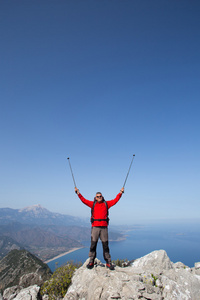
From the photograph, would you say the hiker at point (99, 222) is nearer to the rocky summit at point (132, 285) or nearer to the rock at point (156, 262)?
the rocky summit at point (132, 285)

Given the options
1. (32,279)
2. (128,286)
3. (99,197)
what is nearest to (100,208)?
(99,197)

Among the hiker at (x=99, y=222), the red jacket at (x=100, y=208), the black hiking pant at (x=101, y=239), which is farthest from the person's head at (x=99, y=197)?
the black hiking pant at (x=101, y=239)

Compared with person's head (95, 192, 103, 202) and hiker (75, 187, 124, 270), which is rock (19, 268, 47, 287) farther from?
person's head (95, 192, 103, 202)

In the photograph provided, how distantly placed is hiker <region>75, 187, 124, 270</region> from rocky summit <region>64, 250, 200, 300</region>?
64 centimetres

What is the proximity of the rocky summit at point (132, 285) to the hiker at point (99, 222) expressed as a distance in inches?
25.0

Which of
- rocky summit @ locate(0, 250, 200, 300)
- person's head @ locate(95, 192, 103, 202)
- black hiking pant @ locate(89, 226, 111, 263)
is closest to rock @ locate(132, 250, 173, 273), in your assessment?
rocky summit @ locate(0, 250, 200, 300)

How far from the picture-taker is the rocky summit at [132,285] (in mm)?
6695

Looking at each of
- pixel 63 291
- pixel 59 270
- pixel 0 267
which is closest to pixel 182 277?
pixel 63 291

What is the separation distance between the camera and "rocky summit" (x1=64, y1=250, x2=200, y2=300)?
6695 millimetres

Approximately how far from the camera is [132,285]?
6.96 metres

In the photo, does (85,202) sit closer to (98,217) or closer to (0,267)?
(98,217)

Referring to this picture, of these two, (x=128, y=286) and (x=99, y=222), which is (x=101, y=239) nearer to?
(x=99, y=222)

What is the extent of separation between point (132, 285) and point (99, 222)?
3.00m

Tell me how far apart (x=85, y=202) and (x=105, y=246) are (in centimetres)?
255
